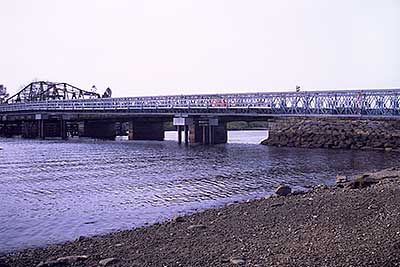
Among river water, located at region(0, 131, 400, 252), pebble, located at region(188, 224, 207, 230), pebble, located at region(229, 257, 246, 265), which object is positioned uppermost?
pebble, located at region(229, 257, 246, 265)

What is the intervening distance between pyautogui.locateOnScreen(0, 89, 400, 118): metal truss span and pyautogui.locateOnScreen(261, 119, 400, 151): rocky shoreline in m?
3.43

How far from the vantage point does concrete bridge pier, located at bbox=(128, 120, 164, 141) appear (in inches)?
3541

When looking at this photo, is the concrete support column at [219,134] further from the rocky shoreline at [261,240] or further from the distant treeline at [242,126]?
the distant treeline at [242,126]

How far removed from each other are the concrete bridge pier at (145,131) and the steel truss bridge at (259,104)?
20.6 feet

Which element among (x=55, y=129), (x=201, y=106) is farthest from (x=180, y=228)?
(x=55, y=129)

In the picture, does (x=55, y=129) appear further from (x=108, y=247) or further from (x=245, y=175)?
(x=108, y=247)

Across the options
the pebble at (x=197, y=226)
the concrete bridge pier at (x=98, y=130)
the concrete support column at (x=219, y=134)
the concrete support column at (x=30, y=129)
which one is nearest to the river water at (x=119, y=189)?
the pebble at (x=197, y=226)

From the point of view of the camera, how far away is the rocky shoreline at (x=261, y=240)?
9242 mm

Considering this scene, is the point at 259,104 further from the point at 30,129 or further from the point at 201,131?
the point at 30,129

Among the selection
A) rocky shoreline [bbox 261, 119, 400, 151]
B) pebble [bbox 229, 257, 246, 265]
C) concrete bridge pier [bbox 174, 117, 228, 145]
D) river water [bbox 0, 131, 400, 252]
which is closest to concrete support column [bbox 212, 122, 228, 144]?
concrete bridge pier [bbox 174, 117, 228, 145]

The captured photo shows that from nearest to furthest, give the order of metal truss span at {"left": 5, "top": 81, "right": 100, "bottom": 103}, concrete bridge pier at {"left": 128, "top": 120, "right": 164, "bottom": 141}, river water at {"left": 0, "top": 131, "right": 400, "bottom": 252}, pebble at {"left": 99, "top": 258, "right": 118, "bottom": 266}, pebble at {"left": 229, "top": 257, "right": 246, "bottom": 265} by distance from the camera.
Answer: pebble at {"left": 229, "top": 257, "right": 246, "bottom": 265} < pebble at {"left": 99, "top": 258, "right": 118, "bottom": 266} < river water at {"left": 0, "top": 131, "right": 400, "bottom": 252} < concrete bridge pier at {"left": 128, "top": 120, "right": 164, "bottom": 141} < metal truss span at {"left": 5, "top": 81, "right": 100, "bottom": 103}

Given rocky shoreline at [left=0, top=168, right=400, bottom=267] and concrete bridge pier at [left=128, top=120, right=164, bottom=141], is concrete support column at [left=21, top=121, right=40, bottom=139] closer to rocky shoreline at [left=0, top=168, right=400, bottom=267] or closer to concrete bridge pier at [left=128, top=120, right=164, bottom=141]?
concrete bridge pier at [left=128, top=120, right=164, bottom=141]

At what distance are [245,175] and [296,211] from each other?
15.8m

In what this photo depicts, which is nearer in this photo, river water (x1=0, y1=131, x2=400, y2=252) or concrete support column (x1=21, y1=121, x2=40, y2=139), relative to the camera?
river water (x1=0, y1=131, x2=400, y2=252)
